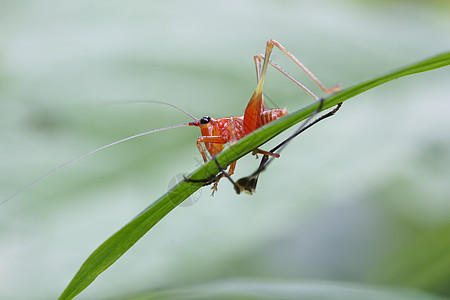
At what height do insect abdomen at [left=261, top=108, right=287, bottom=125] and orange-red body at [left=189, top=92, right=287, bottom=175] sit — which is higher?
orange-red body at [left=189, top=92, right=287, bottom=175]

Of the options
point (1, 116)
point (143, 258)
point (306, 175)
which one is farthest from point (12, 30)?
point (306, 175)

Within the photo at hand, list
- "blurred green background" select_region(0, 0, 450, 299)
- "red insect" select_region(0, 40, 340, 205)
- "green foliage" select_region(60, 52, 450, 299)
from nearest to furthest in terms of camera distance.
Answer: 1. "green foliage" select_region(60, 52, 450, 299)
2. "red insect" select_region(0, 40, 340, 205)
3. "blurred green background" select_region(0, 0, 450, 299)

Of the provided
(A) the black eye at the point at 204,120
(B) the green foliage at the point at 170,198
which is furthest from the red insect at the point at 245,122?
(B) the green foliage at the point at 170,198

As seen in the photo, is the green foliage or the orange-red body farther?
the orange-red body

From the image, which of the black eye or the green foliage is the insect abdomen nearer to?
the black eye

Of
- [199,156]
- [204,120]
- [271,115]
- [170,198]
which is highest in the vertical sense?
[199,156]

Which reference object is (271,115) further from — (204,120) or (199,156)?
(199,156)

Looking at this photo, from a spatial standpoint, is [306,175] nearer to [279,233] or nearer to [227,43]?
[279,233]

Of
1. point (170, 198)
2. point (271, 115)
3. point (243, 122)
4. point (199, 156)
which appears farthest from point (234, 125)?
point (170, 198)

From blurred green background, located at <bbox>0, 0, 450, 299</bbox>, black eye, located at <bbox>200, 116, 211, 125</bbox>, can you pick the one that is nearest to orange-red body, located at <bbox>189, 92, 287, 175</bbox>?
black eye, located at <bbox>200, 116, 211, 125</bbox>
